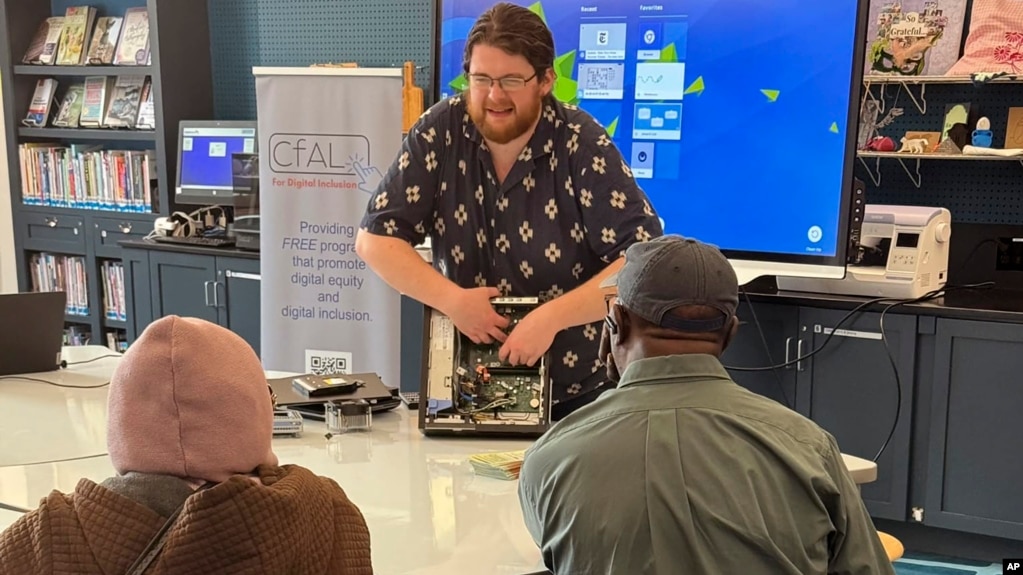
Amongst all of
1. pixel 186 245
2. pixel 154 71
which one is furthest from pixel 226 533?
pixel 154 71

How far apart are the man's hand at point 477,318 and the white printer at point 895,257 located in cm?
177

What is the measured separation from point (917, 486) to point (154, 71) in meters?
3.88

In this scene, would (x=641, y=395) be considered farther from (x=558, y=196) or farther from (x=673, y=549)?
(x=558, y=196)

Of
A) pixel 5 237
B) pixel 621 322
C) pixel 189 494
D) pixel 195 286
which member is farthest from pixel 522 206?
pixel 5 237

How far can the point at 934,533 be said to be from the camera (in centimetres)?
346

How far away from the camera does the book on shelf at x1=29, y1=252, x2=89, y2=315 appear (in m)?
5.42

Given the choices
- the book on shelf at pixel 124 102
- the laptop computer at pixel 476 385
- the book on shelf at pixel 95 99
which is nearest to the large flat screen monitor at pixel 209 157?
the book on shelf at pixel 124 102

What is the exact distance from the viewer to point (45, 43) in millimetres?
5301

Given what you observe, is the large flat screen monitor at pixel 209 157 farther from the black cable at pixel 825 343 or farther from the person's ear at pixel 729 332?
the person's ear at pixel 729 332

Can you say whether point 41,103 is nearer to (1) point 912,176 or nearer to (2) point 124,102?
(2) point 124,102

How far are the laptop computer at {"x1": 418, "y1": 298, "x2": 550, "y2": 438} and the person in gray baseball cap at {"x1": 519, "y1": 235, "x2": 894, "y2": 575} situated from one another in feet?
1.93

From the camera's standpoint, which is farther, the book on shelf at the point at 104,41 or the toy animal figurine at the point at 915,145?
the book on shelf at the point at 104,41

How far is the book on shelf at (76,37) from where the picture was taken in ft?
17.0

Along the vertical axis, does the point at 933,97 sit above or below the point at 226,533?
above
